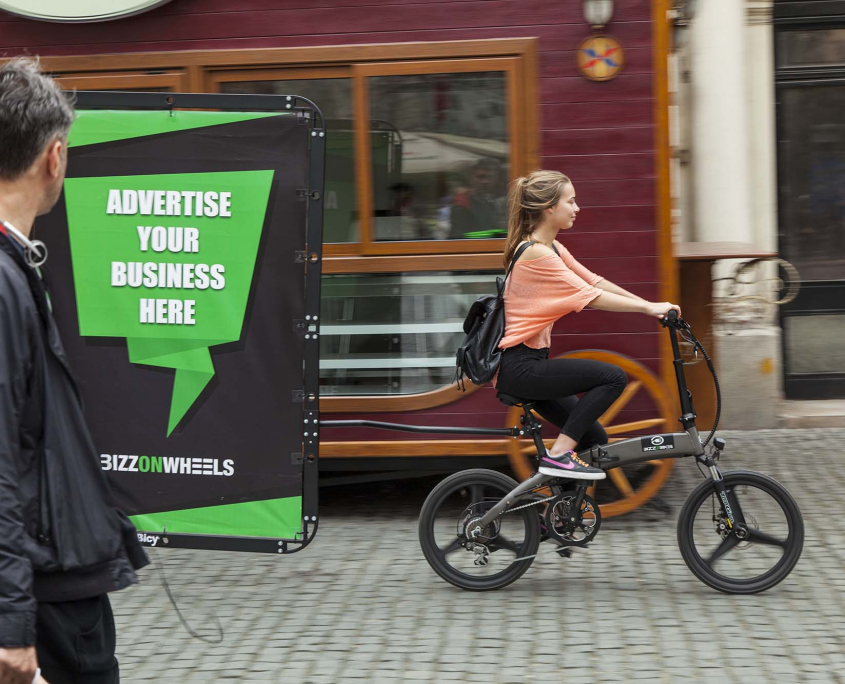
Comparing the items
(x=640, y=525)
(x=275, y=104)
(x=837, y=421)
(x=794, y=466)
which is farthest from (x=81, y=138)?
(x=837, y=421)

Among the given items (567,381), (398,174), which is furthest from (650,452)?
(398,174)

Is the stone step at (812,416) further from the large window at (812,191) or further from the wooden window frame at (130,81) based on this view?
the wooden window frame at (130,81)

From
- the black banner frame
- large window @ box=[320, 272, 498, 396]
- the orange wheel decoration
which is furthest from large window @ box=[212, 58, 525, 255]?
the black banner frame

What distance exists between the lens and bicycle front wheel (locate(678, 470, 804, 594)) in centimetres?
457

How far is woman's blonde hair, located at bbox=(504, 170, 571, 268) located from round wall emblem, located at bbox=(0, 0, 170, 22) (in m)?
2.43

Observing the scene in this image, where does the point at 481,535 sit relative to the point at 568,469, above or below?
below

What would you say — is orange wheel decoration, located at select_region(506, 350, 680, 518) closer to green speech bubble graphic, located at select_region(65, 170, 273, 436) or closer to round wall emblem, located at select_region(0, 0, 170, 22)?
green speech bubble graphic, located at select_region(65, 170, 273, 436)

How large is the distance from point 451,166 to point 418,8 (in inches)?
33.5

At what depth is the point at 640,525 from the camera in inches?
228

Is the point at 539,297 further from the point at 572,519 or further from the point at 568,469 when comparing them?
the point at 572,519

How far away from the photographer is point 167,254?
4219 mm

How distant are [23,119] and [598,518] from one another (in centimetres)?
334

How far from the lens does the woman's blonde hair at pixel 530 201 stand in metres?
4.71

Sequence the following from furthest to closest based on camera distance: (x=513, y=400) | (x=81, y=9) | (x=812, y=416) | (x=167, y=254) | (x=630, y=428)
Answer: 1. (x=812, y=416)
2. (x=81, y=9)
3. (x=630, y=428)
4. (x=513, y=400)
5. (x=167, y=254)
